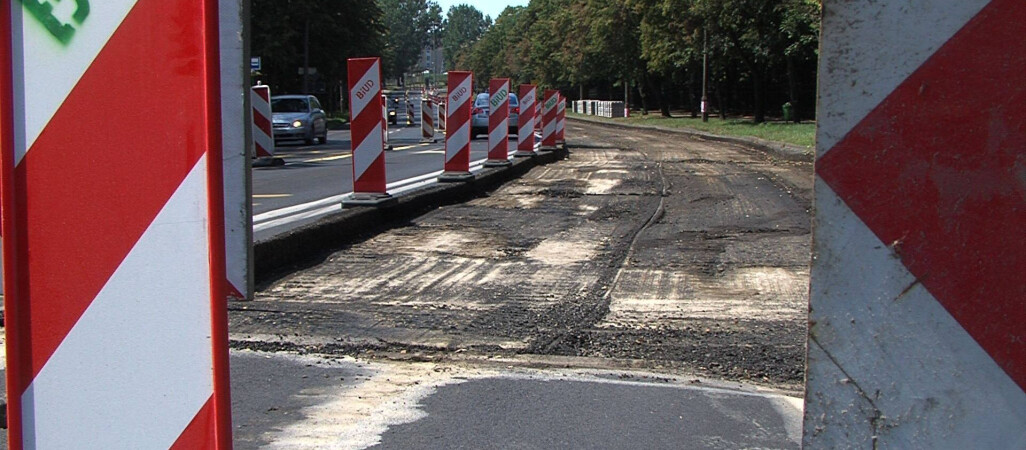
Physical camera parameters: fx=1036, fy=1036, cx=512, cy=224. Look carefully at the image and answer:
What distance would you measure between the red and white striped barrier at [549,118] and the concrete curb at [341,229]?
860cm

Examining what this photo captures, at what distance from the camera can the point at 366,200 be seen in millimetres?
9430

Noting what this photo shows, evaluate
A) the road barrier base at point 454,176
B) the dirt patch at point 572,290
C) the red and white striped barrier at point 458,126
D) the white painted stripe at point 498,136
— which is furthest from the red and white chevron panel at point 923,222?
the white painted stripe at point 498,136

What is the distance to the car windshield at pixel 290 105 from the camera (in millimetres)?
28812

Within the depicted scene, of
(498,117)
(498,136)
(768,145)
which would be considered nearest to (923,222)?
(498,117)

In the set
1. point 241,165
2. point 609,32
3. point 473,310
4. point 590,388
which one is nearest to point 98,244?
point 241,165

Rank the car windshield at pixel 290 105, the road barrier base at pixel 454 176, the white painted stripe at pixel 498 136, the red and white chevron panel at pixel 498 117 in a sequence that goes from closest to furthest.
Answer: the road barrier base at pixel 454 176 < the red and white chevron panel at pixel 498 117 < the white painted stripe at pixel 498 136 < the car windshield at pixel 290 105

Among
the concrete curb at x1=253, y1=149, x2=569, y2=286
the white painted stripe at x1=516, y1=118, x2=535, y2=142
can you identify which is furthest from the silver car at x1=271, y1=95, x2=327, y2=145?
the concrete curb at x1=253, y1=149, x2=569, y2=286

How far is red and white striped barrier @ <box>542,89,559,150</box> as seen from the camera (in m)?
21.7

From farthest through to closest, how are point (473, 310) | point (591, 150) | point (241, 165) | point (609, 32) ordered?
point (609, 32) < point (591, 150) < point (473, 310) < point (241, 165)

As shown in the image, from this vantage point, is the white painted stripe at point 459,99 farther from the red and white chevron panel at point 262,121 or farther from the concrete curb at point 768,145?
the concrete curb at point 768,145

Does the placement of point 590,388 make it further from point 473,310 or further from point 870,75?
point 870,75

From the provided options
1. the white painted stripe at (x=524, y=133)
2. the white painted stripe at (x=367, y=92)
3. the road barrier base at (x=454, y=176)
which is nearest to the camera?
the white painted stripe at (x=367, y=92)

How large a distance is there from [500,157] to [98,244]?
13705 millimetres

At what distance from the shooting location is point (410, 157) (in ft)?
71.5
